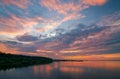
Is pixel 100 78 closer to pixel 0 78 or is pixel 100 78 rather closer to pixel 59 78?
pixel 59 78

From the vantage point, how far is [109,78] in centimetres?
5741

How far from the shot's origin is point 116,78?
189ft

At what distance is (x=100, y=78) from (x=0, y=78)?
35.2 m

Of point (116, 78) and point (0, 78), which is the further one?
point (0, 78)

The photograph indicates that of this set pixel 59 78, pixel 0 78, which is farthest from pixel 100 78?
pixel 0 78

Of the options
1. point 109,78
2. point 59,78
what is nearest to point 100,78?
point 109,78

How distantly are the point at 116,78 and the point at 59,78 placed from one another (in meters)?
19.3

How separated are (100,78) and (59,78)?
1386cm

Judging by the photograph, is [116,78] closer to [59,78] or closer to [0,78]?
[59,78]

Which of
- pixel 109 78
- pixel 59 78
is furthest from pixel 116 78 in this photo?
pixel 59 78

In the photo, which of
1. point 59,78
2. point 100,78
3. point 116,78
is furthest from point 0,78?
point 116,78

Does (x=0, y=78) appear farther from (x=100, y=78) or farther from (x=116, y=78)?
(x=116, y=78)

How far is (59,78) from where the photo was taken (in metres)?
58.9
